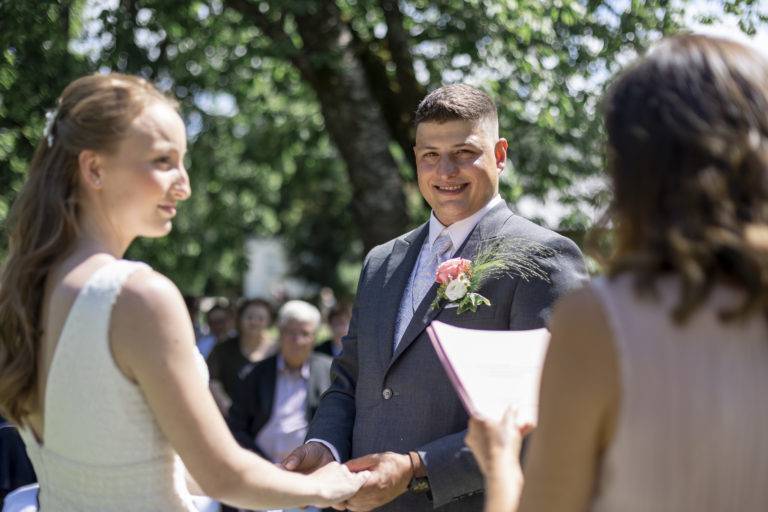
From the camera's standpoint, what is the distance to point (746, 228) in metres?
1.55

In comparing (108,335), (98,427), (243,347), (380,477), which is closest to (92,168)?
(108,335)

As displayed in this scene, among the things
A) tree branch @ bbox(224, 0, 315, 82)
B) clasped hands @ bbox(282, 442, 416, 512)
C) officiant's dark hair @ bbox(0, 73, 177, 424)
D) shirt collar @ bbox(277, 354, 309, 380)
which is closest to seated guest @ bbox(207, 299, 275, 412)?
shirt collar @ bbox(277, 354, 309, 380)

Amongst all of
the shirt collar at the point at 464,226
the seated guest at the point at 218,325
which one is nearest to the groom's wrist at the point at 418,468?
the shirt collar at the point at 464,226

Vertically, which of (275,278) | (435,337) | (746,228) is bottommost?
(275,278)

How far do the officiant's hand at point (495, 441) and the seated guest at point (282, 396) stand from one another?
512 centimetres

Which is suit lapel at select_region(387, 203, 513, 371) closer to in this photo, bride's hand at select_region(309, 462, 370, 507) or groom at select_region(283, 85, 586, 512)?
groom at select_region(283, 85, 586, 512)

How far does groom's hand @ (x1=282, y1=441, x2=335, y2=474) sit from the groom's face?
3.19 ft

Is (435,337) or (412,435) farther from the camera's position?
(412,435)

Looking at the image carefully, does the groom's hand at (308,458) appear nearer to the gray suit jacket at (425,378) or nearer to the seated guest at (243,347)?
the gray suit jacket at (425,378)

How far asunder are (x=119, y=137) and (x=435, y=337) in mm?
922

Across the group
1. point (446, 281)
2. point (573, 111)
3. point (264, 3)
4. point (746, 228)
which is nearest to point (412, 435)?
point (446, 281)

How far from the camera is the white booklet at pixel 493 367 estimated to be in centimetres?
211

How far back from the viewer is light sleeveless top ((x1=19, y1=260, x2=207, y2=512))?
2068 mm

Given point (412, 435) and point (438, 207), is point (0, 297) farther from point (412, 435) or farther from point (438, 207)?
point (438, 207)
